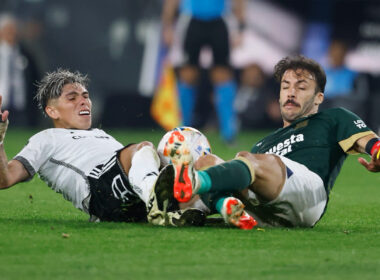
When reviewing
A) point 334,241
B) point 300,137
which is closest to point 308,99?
point 300,137

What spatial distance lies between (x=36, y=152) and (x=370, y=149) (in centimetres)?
205

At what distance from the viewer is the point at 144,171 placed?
17.3 feet

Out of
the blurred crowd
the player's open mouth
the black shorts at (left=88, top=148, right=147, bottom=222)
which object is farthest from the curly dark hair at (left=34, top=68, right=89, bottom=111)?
the blurred crowd

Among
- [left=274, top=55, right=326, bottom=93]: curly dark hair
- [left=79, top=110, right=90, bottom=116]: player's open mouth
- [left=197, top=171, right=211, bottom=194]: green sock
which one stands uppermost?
[left=274, top=55, right=326, bottom=93]: curly dark hair

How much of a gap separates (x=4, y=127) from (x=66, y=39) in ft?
35.0

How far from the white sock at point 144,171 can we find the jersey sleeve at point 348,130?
112cm

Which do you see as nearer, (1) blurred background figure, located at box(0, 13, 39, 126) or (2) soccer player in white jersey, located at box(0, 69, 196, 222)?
(2) soccer player in white jersey, located at box(0, 69, 196, 222)

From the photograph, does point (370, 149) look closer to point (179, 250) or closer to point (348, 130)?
point (348, 130)

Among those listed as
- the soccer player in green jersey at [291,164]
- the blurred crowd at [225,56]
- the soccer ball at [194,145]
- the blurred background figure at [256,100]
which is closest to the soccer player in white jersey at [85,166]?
the soccer ball at [194,145]

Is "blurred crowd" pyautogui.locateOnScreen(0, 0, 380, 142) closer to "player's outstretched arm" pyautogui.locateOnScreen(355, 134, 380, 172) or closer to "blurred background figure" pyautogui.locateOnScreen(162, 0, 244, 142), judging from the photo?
"blurred background figure" pyautogui.locateOnScreen(162, 0, 244, 142)

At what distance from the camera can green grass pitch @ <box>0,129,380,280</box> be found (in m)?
3.97

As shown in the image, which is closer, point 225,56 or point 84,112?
point 84,112

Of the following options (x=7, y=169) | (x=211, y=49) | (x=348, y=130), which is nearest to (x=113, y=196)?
(x=7, y=169)

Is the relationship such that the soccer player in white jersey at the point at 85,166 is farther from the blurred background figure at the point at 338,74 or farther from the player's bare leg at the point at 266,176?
the blurred background figure at the point at 338,74
